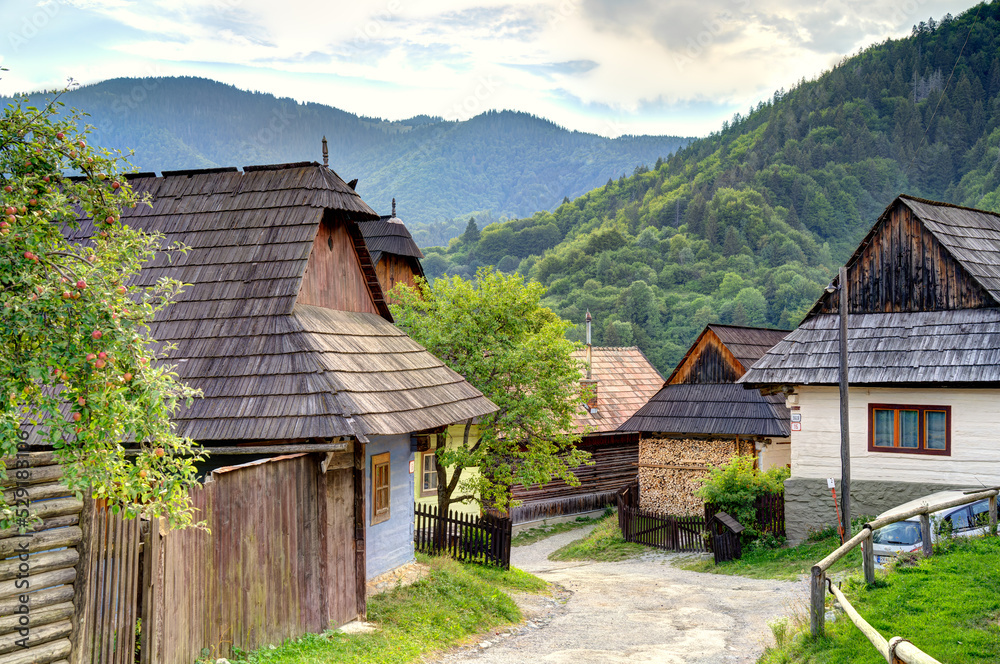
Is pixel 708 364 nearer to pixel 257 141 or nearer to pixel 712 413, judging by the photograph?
pixel 712 413

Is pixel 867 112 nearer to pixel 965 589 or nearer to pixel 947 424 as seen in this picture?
pixel 947 424

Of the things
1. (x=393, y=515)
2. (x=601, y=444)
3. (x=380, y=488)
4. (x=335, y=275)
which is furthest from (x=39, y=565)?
(x=601, y=444)

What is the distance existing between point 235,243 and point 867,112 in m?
122

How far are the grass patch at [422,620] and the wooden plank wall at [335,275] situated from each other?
4570 mm

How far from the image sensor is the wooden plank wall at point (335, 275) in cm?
1340

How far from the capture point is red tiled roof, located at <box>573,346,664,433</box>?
31047mm

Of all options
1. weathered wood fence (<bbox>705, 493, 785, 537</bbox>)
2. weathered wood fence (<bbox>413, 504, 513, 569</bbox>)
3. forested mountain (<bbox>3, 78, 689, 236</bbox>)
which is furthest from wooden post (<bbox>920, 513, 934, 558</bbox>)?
forested mountain (<bbox>3, 78, 689, 236</bbox>)

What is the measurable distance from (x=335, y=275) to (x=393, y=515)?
403 cm

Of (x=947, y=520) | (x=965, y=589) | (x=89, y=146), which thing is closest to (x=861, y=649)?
(x=965, y=589)

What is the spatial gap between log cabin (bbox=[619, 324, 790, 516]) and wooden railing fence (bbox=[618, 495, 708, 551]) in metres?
2.53

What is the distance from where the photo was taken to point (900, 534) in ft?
41.7

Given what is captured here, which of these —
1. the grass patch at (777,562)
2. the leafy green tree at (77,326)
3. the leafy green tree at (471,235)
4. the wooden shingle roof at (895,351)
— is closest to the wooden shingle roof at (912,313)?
the wooden shingle roof at (895,351)

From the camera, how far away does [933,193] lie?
339 ft

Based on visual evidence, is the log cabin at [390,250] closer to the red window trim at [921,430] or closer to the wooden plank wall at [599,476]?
the wooden plank wall at [599,476]
